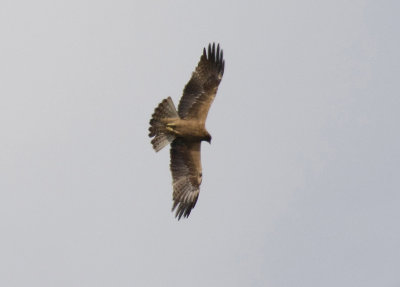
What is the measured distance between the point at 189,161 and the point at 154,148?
43.9 inches

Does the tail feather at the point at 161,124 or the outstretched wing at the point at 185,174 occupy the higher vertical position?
the tail feather at the point at 161,124

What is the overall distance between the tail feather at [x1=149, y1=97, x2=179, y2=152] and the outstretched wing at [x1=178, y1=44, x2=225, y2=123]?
0.26 metres

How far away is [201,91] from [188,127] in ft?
3.30

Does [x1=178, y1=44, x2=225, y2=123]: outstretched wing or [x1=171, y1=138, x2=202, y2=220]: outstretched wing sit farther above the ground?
[x1=178, y1=44, x2=225, y2=123]: outstretched wing

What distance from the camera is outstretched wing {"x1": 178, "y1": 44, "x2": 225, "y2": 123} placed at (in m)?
26.2

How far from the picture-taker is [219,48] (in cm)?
2659

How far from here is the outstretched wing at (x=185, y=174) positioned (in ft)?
88.0

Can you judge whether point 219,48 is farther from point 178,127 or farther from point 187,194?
point 187,194

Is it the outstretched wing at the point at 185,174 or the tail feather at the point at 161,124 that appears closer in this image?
the tail feather at the point at 161,124

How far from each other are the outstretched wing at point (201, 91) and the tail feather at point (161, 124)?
26cm

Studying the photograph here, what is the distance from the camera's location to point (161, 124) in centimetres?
2628

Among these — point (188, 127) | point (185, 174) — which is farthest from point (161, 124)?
point (185, 174)

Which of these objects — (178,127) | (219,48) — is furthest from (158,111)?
(219,48)

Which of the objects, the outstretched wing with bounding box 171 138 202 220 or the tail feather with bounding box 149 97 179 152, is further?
the outstretched wing with bounding box 171 138 202 220
